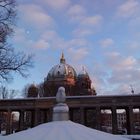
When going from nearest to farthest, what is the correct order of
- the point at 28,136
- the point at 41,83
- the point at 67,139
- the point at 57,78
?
the point at 67,139 → the point at 28,136 → the point at 41,83 → the point at 57,78

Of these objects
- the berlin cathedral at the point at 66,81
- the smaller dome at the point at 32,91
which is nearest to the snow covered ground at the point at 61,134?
the smaller dome at the point at 32,91

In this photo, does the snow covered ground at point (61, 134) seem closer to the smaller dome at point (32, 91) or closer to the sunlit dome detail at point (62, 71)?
the smaller dome at point (32, 91)

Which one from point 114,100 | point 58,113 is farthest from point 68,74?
point 58,113

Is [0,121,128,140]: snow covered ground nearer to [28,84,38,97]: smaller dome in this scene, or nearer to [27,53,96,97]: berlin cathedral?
[28,84,38,97]: smaller dome

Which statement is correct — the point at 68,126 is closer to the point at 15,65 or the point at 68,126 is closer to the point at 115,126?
the point at 15,65

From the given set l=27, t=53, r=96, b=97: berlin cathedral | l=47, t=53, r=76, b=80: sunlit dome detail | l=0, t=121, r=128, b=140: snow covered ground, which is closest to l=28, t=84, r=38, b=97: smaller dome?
l=27, t=53, r=96, b=97: berlin cathedral

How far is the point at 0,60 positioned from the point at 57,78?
77.7 m

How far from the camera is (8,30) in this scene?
1984 cm

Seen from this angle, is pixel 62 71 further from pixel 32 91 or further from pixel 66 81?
pixel 32 91

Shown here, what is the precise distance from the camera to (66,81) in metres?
96.2

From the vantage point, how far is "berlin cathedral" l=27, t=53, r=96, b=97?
8751cm

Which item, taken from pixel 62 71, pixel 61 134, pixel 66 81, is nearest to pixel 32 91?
pixel 66 81

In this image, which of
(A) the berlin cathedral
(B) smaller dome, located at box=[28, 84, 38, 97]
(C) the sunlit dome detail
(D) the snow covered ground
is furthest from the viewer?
(C) the sunlit dome detail

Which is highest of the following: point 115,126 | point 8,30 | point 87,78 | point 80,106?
point 87,78
